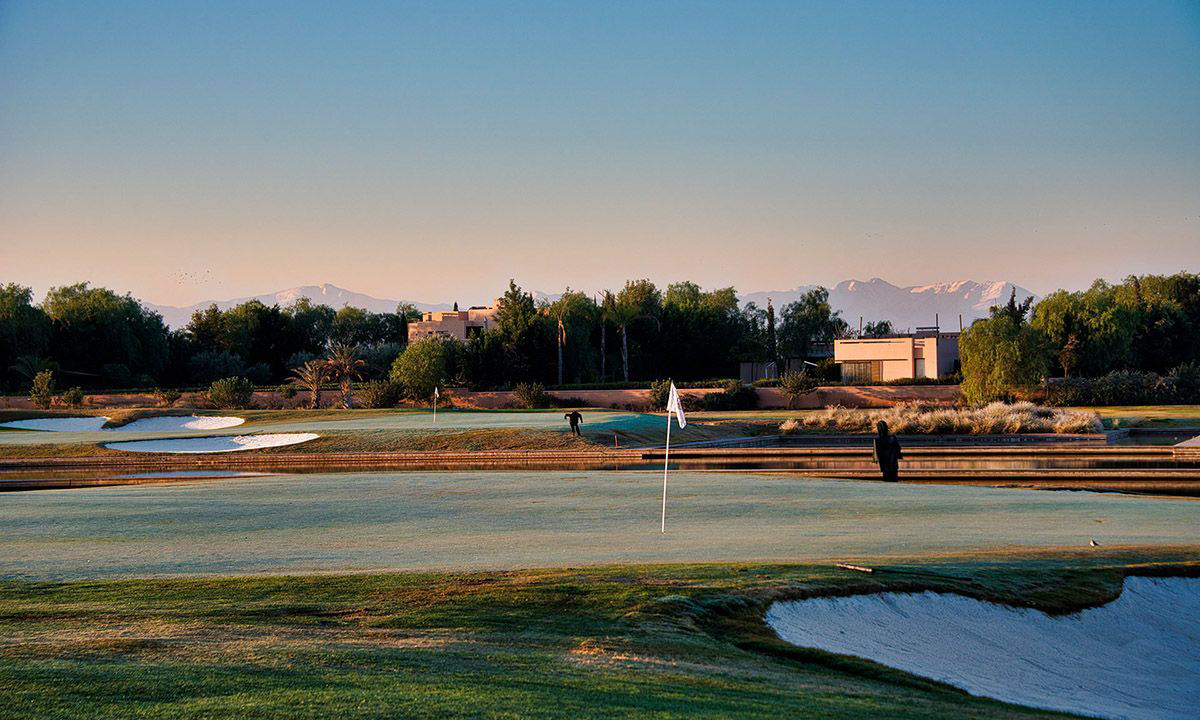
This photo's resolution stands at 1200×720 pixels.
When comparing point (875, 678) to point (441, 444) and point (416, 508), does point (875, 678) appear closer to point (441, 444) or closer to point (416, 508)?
point (416, 508)

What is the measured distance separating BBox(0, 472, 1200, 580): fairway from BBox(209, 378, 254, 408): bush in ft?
111

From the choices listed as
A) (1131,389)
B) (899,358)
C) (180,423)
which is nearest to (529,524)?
Answer: (180,423)

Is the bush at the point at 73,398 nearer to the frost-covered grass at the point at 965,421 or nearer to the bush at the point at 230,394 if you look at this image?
the bush at the point at 230,394

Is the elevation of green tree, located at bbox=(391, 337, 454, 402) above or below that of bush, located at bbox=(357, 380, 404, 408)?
above

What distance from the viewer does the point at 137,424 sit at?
55.8 meters

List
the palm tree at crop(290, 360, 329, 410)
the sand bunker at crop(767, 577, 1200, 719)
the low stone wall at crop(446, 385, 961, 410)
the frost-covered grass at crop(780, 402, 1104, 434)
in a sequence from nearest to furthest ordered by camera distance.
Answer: the sand bunker at crop(767, 577, 1200, 719) < the frost-covered grass at crop(780, 402, 1104, 434) < the palm tree at crop(290, 360, 329, 410) < the low stone wall at crop(446, 385, 961, 410)

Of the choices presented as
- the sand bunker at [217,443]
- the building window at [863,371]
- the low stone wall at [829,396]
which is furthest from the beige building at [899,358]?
the sand bunker at [217,443]

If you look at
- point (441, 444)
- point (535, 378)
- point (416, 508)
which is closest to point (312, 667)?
point (416, 508)

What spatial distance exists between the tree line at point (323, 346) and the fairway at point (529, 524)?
5175 centimetres

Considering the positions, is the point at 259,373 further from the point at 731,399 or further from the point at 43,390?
the point at 731,399

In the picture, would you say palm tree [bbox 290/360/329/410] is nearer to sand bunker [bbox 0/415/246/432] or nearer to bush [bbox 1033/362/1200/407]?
sand bunker [bbox 0/415/246/432]

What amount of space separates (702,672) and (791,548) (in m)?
7.68

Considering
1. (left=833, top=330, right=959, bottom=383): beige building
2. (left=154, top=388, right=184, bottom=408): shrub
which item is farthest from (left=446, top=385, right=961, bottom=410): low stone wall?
(left=154, top=388, right=184, bottom=408): shrub

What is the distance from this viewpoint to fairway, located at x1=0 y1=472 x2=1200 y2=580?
15680mm
